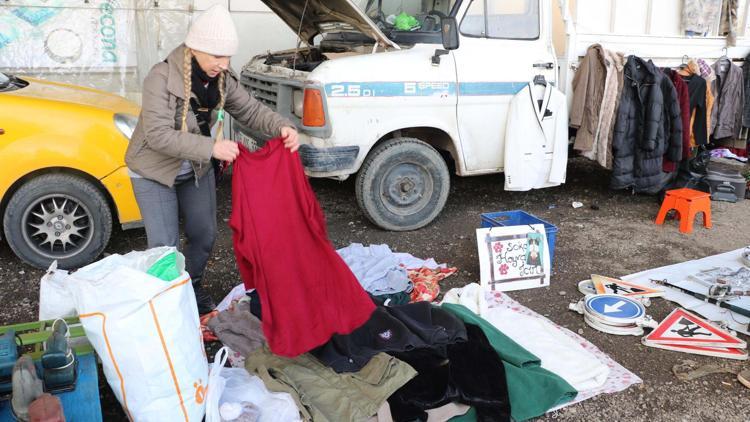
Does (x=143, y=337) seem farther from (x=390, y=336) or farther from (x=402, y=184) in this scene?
(x=402, y=184)

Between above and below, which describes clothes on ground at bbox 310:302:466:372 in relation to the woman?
below

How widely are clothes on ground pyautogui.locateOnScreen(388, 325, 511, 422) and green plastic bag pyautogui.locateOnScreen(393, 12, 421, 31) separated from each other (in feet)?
11.0

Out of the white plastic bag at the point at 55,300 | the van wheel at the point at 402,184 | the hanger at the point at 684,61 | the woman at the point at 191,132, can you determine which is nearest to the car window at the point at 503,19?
the van wheel at the point at 402,184

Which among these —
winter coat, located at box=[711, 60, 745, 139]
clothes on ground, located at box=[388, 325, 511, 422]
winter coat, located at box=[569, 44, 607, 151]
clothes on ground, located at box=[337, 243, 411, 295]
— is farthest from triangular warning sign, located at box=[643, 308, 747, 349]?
winter coat, located at box=[711, 60, 745, 139]

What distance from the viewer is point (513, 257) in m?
4.57

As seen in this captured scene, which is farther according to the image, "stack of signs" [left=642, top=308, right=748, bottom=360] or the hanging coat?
the hanging coat

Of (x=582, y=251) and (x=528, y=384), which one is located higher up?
(x=528, y=384)

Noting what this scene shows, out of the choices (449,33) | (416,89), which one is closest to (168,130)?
(416,89)

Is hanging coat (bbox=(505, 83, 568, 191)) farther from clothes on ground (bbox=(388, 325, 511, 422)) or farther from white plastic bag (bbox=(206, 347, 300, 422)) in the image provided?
white plastic bag (bbox=(206, 347, 300, 422))

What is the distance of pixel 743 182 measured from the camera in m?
7.14

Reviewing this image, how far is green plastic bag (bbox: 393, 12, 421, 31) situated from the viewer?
5.64 m

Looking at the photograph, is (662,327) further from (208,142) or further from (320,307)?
(208,142)

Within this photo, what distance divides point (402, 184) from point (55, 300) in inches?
127

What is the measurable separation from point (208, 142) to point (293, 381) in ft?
3.99
